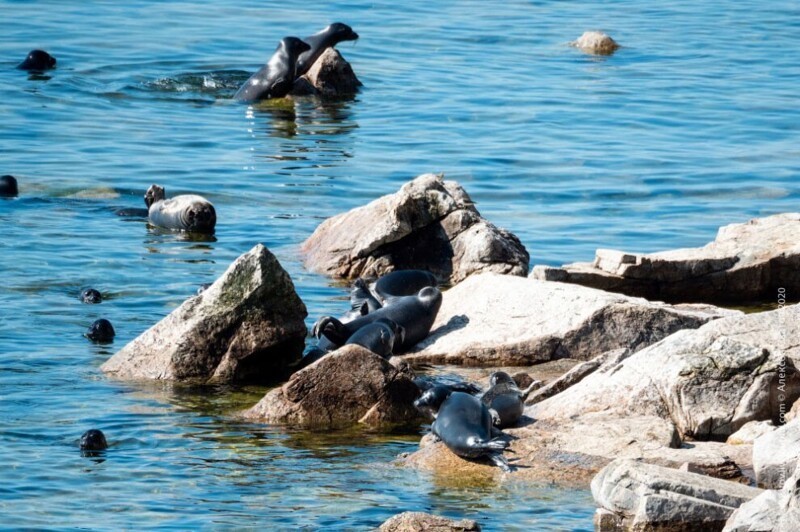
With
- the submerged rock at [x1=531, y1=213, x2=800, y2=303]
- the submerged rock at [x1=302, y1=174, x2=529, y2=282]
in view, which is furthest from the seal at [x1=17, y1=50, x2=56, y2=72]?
the submerged rock at [x1=531, y1=213, x2=800, y2=303]

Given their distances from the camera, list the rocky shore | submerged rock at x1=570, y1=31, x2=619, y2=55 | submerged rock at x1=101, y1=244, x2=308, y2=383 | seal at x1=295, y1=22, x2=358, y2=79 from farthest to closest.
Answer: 1. submerged rock at x1=570, y1=31, x2=619, y2=55
2. seal at x1=295, y1=22, x2=358, y2=79
3. submerged rock at x1=101, y1=244, x2=308, y2=383
4. the rocky shore

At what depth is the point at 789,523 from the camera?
6328mm

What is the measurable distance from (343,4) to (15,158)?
17.6 m

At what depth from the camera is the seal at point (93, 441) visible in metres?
9.23

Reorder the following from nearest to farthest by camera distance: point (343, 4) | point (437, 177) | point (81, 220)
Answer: point (437, 177)
point (81, 220)
point (343, 4)

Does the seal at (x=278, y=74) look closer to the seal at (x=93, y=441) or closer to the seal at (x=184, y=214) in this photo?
the seal at (x=184, y=214)

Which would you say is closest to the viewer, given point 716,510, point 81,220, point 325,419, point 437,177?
point 716,510

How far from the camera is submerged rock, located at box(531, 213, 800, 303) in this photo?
43.1 feet

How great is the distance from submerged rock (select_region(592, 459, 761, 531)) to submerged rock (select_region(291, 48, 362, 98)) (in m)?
Answer: 19.6

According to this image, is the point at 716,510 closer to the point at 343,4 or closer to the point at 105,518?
the point at 105,518

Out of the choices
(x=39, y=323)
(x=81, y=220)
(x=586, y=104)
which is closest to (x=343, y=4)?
(x=586, y=104)

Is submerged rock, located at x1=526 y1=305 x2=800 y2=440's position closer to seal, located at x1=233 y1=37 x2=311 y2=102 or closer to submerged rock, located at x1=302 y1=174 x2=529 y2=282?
submerged rock, located at x1=302 y1=174 x2=529 y2=282

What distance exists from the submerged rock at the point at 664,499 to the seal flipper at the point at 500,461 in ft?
3.40

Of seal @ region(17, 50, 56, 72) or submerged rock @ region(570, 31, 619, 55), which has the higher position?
submerged rock @ region(570, 31, 619, 55)
